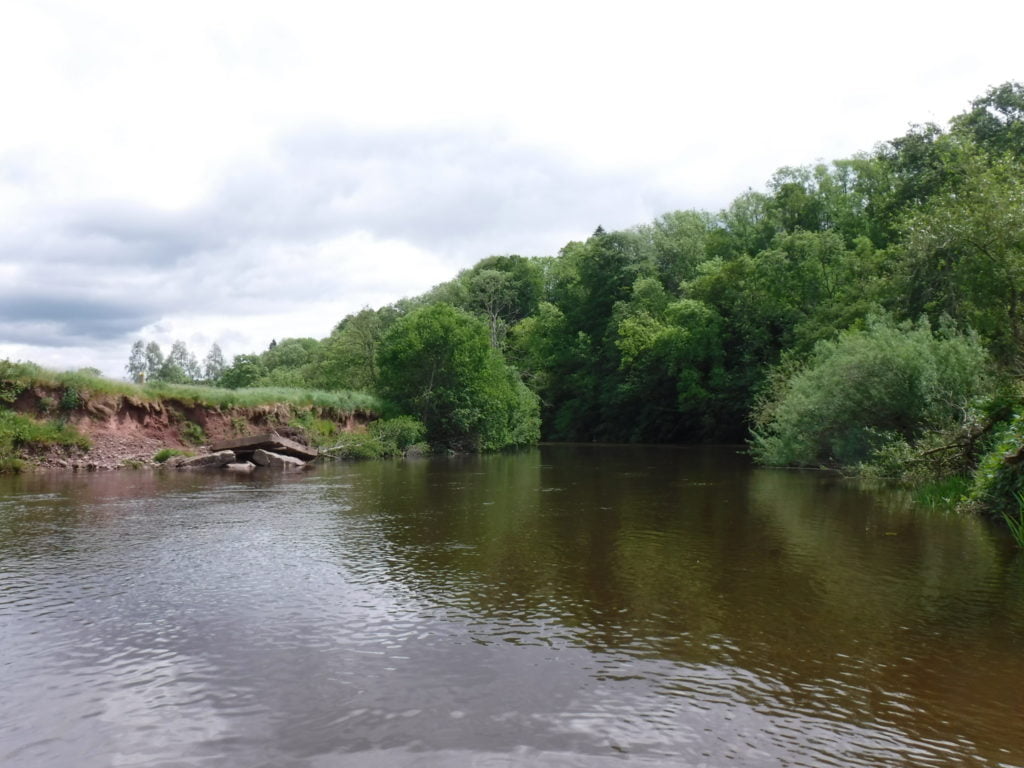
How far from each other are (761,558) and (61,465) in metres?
25.7

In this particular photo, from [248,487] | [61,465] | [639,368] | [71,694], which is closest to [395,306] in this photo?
[639,368]

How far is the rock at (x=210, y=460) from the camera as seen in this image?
91.1 ft

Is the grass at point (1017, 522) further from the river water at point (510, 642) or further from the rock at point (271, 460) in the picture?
the rock at point (271, 460)

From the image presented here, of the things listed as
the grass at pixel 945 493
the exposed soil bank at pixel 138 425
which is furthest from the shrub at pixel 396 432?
the grass at pixel 945 493

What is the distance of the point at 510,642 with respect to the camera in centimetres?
648

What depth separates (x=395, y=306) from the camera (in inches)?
2685

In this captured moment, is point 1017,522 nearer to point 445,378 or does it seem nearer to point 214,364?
point 445,378

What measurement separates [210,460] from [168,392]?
5937 mm

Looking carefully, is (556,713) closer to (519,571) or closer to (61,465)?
(519,571)

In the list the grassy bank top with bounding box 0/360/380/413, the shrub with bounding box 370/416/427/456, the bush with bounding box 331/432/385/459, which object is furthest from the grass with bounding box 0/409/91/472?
the shrub with bounding box 370/416/427/456

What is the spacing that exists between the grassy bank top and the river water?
17089 millimetres

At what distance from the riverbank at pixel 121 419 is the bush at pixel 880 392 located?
22.7 metres

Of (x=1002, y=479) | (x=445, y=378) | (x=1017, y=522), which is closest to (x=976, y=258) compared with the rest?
(x=1002, y=479)

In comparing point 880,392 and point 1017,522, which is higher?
point 880,392
